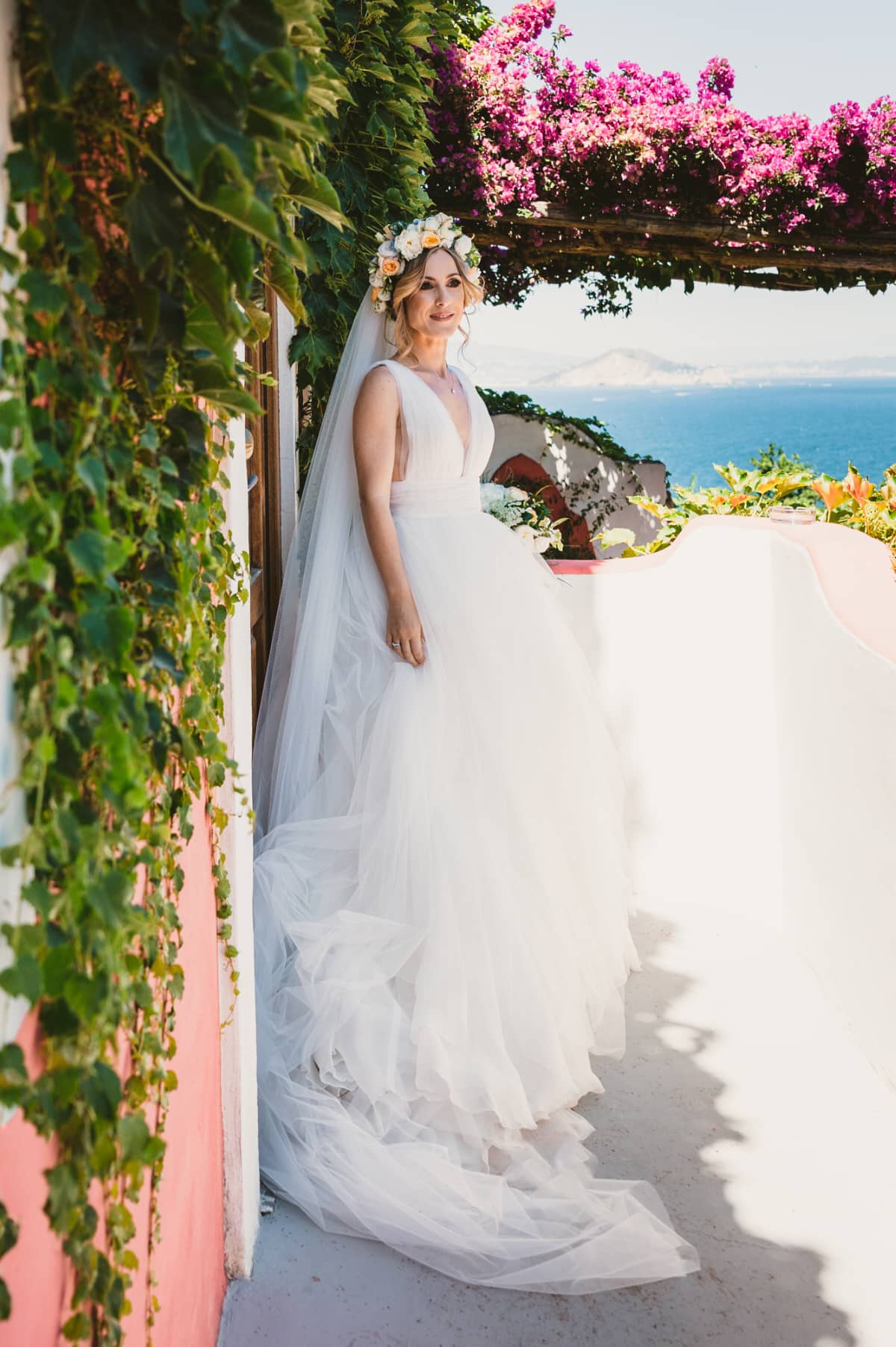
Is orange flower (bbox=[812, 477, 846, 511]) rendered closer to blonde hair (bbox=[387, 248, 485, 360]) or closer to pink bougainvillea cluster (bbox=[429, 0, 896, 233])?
pink bougainvillea cluster (bbox=[429, 0, 896, 233])

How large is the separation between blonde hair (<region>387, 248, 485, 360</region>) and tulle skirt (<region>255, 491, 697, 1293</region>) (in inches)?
18.2

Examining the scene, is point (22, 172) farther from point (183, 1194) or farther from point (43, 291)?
point (183, 1194)

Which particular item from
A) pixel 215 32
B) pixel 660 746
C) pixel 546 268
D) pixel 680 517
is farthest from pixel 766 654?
pixel 546 268

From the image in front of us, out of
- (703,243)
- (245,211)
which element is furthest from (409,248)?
(703,243)

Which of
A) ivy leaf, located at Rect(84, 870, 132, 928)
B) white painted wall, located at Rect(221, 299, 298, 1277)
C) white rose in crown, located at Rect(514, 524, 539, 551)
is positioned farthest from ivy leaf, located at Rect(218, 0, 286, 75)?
white rose in crown, located at Rect(514, 524, 539, 551)

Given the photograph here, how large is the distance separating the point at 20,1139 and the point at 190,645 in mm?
573

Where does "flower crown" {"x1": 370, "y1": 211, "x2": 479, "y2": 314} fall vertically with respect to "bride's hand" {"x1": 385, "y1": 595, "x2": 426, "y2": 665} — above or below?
above

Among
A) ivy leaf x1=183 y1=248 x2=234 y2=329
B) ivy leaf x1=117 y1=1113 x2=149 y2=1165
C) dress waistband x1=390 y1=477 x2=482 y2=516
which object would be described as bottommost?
ivy leaf x1=117 y1=1113 x2=149 y2=1165

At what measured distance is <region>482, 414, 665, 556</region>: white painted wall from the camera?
9055mm

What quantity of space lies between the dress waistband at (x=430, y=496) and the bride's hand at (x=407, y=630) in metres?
0.30

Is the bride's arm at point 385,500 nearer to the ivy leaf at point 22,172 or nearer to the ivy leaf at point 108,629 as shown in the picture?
the ivy leaf at point 108,629

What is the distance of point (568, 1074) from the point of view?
2.57m

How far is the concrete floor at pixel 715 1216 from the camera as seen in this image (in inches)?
80.0

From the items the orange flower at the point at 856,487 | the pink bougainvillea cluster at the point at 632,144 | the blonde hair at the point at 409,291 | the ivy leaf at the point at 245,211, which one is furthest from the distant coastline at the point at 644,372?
the ivy leaf at the point at 245,211
